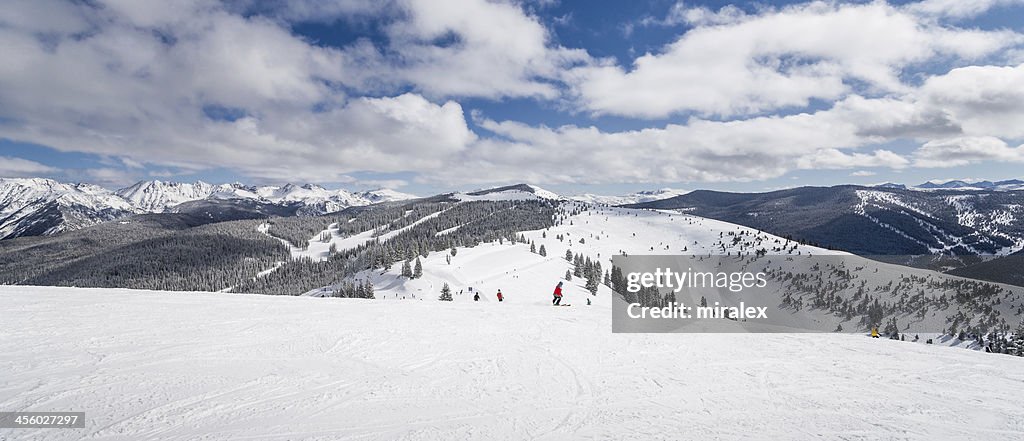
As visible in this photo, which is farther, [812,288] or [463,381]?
[812,288]

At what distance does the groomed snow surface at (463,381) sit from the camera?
24.1 ft

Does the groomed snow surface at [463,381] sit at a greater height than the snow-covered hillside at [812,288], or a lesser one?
greater

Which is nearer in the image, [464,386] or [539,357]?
[464,386]

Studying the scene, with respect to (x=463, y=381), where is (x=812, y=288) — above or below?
below

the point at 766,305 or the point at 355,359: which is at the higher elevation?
the point at 355,359

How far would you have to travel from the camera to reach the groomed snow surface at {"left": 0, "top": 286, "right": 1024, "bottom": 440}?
734 cm

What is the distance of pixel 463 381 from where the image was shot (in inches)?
385

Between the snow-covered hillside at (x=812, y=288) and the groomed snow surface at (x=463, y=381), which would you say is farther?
the snow-covered hillside at (x=812, y=288)

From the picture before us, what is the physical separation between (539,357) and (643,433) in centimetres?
508

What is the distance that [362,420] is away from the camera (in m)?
7.44

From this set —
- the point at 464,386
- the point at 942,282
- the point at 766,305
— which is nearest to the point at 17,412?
the point at 464,386

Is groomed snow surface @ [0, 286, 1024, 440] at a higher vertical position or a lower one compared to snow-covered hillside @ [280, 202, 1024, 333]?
higher

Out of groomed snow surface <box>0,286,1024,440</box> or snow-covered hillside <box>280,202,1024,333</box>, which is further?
snow-covered hillside <box>280,202,1024,333</box>

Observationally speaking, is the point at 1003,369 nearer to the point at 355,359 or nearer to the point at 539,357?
the point at 539,357
